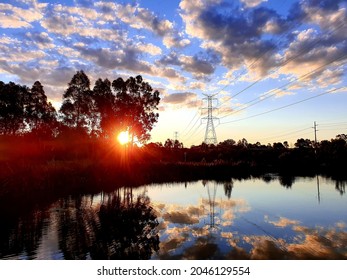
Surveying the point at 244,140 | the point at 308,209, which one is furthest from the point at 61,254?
the point at 244,140

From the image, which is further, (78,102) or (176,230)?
(78,102)

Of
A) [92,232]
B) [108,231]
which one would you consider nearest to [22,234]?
[92,232]

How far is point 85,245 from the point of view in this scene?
12.6m

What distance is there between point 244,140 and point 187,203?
159441 mm

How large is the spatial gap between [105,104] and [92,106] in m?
3.04

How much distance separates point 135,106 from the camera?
57.6m

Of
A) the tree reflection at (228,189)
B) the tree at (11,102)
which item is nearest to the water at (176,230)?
the tree reflection at (228,189)

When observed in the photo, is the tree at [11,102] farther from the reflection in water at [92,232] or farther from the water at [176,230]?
the reflection in water at [92,232]

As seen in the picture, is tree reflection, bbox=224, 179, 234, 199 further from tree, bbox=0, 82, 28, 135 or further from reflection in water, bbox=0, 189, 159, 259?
tree, bbox=0, 82, 28, 135

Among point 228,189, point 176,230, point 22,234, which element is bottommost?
point 176,230

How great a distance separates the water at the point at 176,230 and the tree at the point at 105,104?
32.5 meters

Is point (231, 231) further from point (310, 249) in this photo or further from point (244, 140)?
point (244, 140)

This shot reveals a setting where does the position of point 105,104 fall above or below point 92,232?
above

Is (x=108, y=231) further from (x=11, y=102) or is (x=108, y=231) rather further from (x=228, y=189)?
(x=11, y=102)
